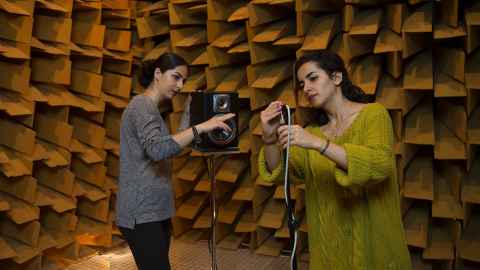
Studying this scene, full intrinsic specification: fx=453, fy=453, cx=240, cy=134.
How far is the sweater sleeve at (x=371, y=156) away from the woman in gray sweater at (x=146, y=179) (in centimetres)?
58

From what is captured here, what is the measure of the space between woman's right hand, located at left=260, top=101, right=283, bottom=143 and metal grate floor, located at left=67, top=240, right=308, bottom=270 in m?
1.28

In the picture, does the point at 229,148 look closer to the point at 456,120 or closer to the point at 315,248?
the point at 315,248

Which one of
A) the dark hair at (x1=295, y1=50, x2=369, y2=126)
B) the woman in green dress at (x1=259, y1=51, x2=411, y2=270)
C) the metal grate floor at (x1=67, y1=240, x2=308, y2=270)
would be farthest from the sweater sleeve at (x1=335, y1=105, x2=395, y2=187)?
the metal grate floor at (x1=67, y1=240, x2=308, y2=270)

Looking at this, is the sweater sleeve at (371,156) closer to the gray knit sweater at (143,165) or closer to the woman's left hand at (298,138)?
the woman's left hand at (298,138)

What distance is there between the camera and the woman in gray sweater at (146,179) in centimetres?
146

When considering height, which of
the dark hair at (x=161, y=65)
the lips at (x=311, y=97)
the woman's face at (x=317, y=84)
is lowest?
the lips at (x=311, y=97)

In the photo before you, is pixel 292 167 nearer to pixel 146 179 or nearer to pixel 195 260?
pixel 146 179

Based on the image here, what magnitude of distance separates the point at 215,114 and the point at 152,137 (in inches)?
11.6

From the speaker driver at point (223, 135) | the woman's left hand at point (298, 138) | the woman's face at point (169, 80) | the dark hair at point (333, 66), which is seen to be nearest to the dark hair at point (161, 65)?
the woman's face at point (169, 80)

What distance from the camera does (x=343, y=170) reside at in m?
1.06

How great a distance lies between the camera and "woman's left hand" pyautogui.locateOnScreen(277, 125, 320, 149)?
105 centimetres

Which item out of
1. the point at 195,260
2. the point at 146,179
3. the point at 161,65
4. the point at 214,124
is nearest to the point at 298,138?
the point at 214,124

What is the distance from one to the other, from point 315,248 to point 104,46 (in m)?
1.94

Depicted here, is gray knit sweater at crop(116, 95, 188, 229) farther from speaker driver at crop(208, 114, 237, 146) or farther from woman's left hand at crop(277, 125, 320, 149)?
woman's left hand at crop(277, 125, 320, 149)
